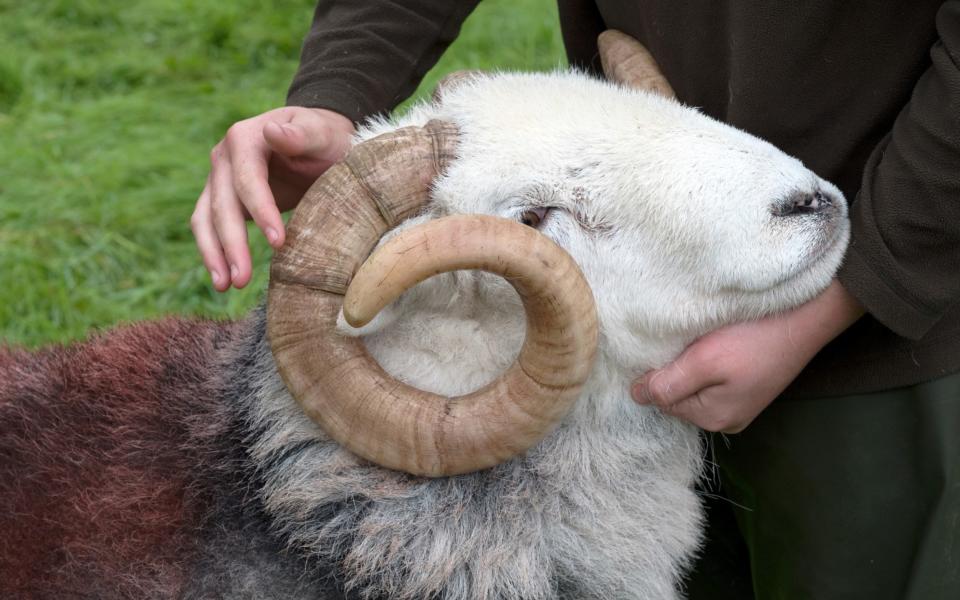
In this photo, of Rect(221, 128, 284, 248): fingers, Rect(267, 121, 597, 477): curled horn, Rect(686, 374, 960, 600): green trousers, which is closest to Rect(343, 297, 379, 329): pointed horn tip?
Rect(267, 121, 597, 477): curled horn

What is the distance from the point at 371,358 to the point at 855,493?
1483mm

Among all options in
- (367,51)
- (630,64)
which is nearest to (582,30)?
(630,64)

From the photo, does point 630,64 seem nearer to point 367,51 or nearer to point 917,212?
point 367,51

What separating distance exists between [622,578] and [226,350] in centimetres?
127

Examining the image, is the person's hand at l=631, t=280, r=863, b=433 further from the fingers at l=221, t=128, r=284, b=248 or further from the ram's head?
the fingers at l=221, t=128, r=284, b=248

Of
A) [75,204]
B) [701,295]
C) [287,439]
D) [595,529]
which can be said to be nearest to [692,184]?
[701,295]

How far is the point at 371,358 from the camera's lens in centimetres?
259

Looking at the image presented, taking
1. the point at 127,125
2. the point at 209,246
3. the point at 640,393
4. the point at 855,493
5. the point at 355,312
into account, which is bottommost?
the point at 127,125

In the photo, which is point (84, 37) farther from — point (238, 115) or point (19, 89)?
point (238, 115)

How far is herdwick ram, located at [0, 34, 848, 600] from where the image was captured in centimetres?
249

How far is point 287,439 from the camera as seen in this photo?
9.03ft

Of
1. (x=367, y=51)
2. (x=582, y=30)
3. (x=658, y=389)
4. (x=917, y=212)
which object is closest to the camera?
(x=917, y=212)

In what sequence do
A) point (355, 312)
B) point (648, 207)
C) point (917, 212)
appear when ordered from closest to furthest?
point (355, 312)
point (917, 212)
point (648, 207)

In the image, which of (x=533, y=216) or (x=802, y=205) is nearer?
(x=802, y=205)
